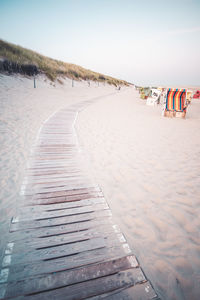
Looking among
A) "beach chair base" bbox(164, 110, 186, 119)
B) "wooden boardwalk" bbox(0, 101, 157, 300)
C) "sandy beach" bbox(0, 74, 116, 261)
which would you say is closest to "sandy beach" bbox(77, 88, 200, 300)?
"wooden boardwalk" bbox(0, 101, 157, 300)

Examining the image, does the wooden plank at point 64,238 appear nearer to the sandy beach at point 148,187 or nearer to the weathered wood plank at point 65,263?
the weathered wood plank at point 65,263

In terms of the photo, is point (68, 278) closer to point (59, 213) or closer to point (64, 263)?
point (64, 263)

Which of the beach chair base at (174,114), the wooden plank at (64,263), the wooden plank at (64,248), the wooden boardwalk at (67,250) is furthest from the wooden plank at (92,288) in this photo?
the beach chair base at (174,114)

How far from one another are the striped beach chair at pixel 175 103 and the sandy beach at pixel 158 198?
4.40 m

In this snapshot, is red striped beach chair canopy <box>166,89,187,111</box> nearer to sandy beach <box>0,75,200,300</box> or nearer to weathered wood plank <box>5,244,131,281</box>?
sandy beach <box>0,75,200,300</box>

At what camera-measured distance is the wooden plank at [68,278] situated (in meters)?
1.46

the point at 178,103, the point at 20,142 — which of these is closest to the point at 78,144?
the point at 20,142

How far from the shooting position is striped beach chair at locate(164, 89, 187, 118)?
9.73 meters

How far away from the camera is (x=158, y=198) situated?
9.62ft

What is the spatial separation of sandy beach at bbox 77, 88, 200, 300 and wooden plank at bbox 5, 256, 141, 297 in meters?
0.32

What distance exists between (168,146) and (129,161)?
6.63 feet

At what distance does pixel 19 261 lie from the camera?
169 cm

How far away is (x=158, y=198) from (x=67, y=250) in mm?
1913

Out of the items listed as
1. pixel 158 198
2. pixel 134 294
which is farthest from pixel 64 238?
pixel 158 198
